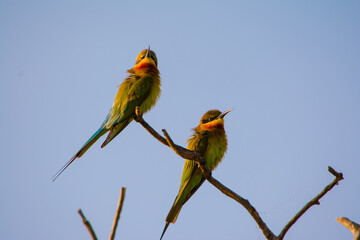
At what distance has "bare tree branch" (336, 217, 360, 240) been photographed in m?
2.19

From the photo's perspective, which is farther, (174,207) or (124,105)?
(124,105)

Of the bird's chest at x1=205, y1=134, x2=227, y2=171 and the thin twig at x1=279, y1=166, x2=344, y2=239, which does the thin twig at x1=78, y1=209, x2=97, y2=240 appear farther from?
the bird's chest at x1=205, y1=134, x2=227, y2=171

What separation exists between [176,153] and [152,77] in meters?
1.54

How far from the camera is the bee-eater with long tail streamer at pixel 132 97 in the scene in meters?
4.13

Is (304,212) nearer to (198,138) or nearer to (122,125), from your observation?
(198,138)

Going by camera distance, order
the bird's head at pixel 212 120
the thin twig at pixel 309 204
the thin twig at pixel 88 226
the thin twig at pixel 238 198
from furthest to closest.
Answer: the bird's head at pixel 212 120, the thin twig at pixel 238 198, the thin twig at pixel 309 204, the thin twig at pixel 88 226

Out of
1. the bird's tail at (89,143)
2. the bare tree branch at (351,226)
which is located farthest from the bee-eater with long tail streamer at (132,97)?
the bare tree branch at (351,226)

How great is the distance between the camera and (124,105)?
4.20 m

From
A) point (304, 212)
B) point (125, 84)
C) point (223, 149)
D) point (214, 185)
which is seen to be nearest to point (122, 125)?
point (125, 84)

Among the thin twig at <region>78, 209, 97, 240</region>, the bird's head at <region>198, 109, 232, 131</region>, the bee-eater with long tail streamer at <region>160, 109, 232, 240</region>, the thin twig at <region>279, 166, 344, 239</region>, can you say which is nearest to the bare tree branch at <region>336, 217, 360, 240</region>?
the thin twig at <region>279, 166, 344, 239</region>

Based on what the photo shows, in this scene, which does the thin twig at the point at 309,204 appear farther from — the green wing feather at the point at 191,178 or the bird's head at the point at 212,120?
the bird's head at the point at 212,120

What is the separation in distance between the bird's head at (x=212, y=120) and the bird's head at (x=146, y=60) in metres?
0.78

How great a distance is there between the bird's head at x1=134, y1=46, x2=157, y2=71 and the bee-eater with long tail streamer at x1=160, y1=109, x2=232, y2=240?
0.81 metres

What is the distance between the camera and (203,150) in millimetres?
4156
